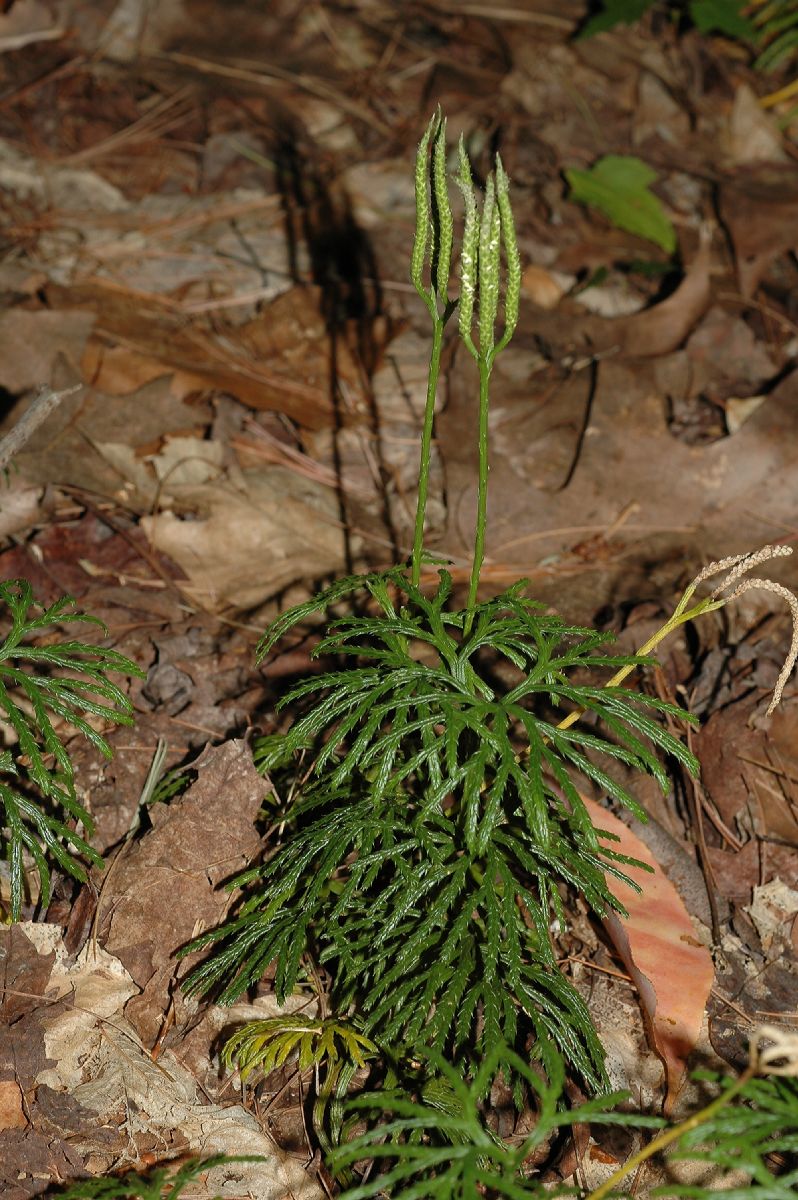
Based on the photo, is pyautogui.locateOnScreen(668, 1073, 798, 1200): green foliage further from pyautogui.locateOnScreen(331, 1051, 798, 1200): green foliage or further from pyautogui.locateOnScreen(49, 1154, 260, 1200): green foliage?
pyautogui.locateOnScreen(49, 1154, 260, 1200): green foliage

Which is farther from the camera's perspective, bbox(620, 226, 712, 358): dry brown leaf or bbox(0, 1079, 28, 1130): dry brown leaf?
bbox(620, 226, 712, 358): dry brown leaf

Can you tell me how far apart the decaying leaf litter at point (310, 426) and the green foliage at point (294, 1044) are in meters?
0.08

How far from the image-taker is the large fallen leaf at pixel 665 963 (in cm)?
222

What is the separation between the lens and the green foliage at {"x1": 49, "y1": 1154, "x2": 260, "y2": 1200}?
68.1 inches

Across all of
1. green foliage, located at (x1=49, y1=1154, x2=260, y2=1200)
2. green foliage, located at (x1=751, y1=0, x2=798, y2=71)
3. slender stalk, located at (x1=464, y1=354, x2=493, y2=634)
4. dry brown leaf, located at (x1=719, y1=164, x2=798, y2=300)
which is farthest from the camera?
green foliage, located at (x1=751, y1=0, x2=798, y2=71)

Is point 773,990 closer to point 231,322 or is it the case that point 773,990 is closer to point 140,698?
point 140,698

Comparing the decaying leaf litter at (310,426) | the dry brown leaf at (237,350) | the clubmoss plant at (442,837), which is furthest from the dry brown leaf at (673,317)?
the clubmoss plant at (442,837)

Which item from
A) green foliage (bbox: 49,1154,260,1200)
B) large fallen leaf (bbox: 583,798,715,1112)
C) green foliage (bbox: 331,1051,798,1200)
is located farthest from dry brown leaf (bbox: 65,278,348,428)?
green foliage (bbox: 331,1051,798,1200)

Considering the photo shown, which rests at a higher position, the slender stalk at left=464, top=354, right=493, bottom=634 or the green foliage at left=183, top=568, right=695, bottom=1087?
the slender stalk at left=464, top=354, right=493, bottom=634

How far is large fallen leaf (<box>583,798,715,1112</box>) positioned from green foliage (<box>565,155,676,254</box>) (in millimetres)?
3603

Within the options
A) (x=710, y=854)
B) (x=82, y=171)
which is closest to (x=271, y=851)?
(x=710, y=854)

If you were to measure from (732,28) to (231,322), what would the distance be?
370 centimetres

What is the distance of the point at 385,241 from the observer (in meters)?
5.04

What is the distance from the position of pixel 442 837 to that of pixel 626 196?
4.14 metres
